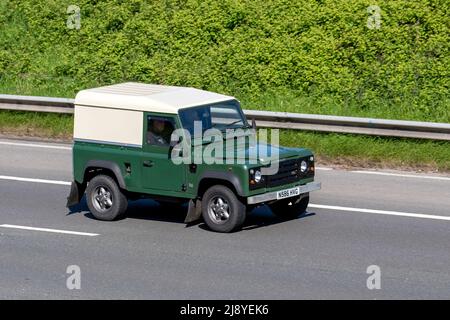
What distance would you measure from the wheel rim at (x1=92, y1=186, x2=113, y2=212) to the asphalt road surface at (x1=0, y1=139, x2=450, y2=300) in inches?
11.1

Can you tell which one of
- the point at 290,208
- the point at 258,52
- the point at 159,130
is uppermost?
the point at 258,52

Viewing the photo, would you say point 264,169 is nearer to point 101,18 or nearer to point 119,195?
point 119,195

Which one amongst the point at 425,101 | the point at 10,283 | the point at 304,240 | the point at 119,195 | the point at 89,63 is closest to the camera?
the point at 10,283

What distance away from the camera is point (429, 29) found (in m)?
23.7

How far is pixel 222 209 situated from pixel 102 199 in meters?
2.10

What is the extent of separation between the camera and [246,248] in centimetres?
1502

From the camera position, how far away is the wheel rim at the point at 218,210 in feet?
51.4

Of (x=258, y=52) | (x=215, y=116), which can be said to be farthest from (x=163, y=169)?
(x=258, y=52)

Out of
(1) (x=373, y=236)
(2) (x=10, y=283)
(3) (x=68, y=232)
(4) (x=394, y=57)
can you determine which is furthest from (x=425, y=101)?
(2) (x=10, y=283)

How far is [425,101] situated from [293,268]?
30.1 feet
